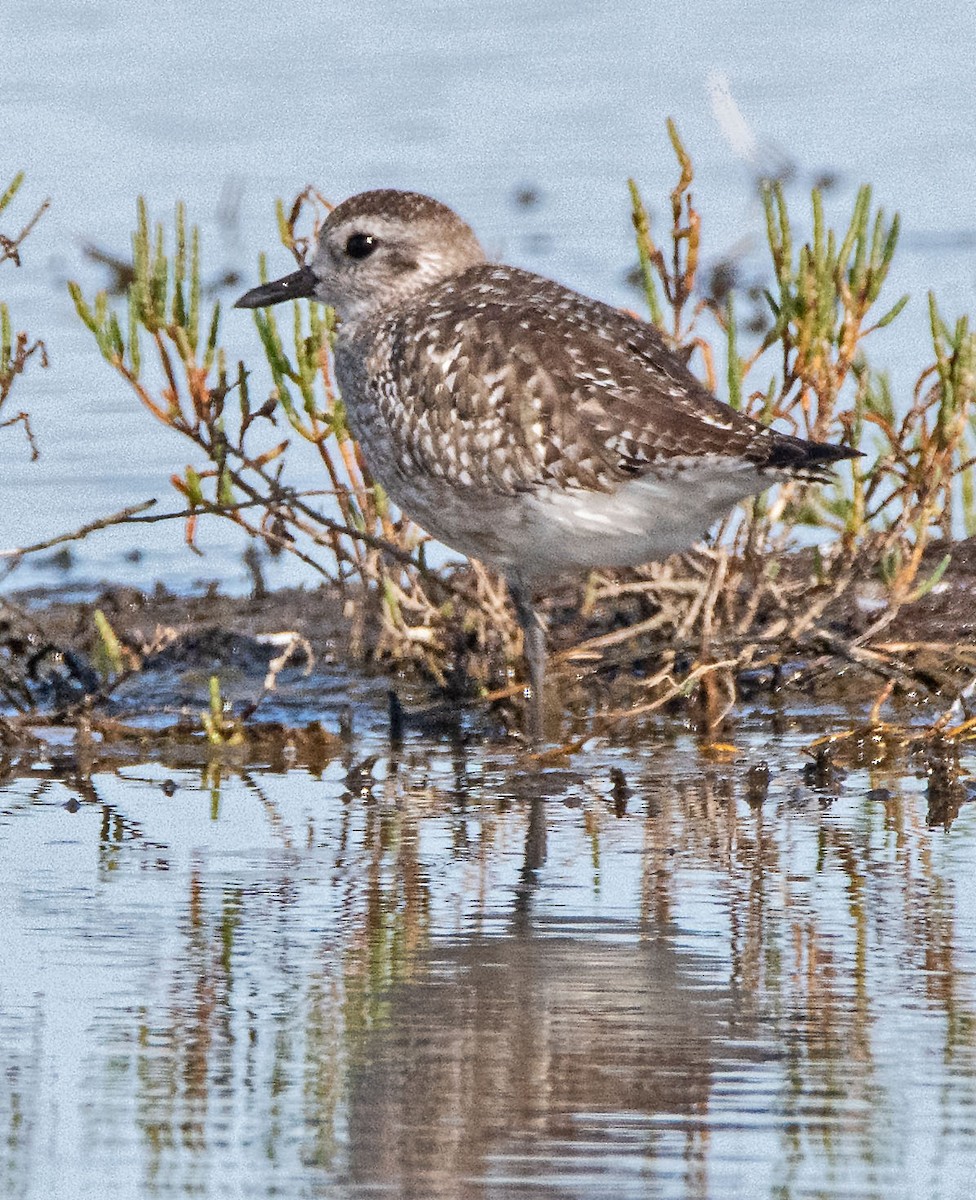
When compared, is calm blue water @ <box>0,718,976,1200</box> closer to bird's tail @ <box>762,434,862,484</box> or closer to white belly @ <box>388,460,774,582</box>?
white belly @ <box>388,460,774,582</box>

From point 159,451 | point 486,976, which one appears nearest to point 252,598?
point 159,451

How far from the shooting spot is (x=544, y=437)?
6859mm

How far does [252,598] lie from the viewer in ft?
30.7

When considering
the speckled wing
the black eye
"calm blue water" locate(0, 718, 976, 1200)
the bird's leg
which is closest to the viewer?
"calm blue water" locate(0, 718, 976, 1200)

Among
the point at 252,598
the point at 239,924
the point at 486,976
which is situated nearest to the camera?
Result: the point at 486,976

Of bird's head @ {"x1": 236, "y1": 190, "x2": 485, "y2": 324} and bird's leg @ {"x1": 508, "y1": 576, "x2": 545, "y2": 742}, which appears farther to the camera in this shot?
bird's head @ {"x1": 236, "y1": 190, "x2": 485, "y2": 324}

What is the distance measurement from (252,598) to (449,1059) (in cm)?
491

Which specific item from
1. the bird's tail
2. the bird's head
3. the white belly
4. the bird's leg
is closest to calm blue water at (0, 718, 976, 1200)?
the bird's leg

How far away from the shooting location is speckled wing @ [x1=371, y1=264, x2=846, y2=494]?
6.70 m

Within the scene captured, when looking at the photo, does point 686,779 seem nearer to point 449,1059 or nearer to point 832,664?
point 832,664

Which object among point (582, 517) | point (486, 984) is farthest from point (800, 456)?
point (486, 984)

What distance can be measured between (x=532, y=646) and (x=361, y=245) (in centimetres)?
158

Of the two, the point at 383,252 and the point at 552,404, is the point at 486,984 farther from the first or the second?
the point at 383,252

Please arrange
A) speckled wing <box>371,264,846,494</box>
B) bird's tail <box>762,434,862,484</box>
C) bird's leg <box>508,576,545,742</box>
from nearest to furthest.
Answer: bird's tail <box>762,434,862,484</box> < speckled wing <box>371,264,846,494</box> < bird's leg <box>508,576,545,742</box>
